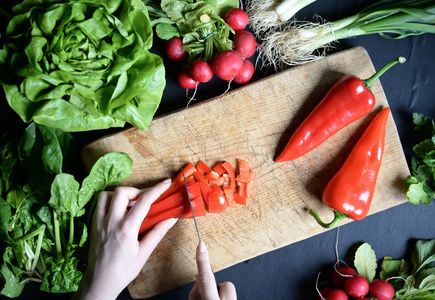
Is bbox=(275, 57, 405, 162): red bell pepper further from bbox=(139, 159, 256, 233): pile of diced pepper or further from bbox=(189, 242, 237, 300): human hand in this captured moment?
bbox=(189, 242, 237, 300): human hand

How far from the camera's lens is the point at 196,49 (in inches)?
80.9

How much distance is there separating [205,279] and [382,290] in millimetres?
1156

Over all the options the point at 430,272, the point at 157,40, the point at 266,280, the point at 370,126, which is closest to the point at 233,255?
the point at 266,280

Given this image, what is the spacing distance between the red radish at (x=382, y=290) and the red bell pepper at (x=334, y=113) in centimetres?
97

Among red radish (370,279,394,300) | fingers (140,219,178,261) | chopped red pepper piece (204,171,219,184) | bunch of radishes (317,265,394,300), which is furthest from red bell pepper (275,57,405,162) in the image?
red radish (370,279,394,300)

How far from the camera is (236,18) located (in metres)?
2.03

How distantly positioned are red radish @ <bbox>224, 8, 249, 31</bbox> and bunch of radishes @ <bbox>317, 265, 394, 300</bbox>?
1.65 m

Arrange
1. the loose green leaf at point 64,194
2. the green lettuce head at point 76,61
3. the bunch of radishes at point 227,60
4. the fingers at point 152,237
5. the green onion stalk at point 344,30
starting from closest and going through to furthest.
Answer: the green lettuce head at point 76,61 < the loose green leaf at point 64,194 < the fingers at point 152,237 < the bunch of radishes at point 227,60 < the green onion stalk at point 344,30

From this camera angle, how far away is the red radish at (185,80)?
6.86 ft

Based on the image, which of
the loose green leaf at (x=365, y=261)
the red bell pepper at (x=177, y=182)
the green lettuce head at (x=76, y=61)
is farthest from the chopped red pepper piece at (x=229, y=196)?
the loose green leaf at (x=365, y=261)

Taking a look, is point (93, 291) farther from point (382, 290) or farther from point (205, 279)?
point (382, 290)

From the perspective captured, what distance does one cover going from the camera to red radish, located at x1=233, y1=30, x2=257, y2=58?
205 centimetres

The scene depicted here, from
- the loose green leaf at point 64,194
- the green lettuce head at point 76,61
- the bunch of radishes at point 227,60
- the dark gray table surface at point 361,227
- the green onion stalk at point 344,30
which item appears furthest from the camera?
the dark gray table surface at point 361,227

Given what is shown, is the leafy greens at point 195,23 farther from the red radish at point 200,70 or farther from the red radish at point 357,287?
the red radish at point 357,287
